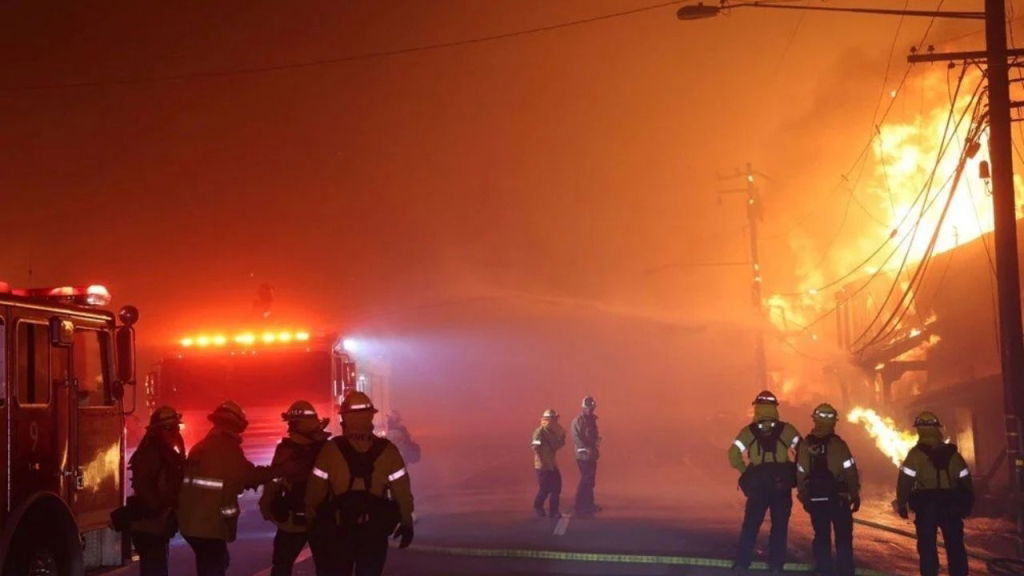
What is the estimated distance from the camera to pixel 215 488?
23.5ft

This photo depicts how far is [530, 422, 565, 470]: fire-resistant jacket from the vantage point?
15.3 m

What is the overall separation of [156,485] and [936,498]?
6509 millimetres

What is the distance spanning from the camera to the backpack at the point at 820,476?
9.70 meters

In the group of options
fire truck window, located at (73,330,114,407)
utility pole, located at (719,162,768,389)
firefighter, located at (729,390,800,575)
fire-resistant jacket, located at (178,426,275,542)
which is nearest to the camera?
fire-resistant jacket, located at (178,426,275,542)

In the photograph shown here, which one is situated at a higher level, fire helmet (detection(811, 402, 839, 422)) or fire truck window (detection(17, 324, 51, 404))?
fire truck window (detection(17, 324, 51, 404))

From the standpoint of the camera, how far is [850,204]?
36.6 meters

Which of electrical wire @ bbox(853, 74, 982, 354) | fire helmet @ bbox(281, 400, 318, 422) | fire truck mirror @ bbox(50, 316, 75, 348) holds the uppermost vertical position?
electrical wire @ bbox(853, 74, 982, 354)

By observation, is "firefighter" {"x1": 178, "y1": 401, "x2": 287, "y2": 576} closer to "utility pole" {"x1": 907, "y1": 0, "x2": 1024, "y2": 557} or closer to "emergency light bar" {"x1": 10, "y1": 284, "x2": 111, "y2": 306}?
"emergency light bar" {"x1": 10, "y1": 284, "x2": 111, "y2": 306}

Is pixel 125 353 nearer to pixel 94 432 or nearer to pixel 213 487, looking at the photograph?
pixel 94 432

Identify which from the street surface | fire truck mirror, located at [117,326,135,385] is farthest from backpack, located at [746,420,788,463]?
fire truck mirror, located at [117,326,135,385]

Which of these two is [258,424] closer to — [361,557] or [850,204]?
[361,557]

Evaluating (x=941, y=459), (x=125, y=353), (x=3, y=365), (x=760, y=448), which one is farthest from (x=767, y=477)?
(x=3, y=365)

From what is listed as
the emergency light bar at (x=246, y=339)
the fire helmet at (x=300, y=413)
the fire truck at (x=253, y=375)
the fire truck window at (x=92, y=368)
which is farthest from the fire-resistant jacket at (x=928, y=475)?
the emergency light bar at (x=246, y=339)

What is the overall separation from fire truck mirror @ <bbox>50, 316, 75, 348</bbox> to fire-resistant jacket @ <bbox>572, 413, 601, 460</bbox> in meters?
9.24
